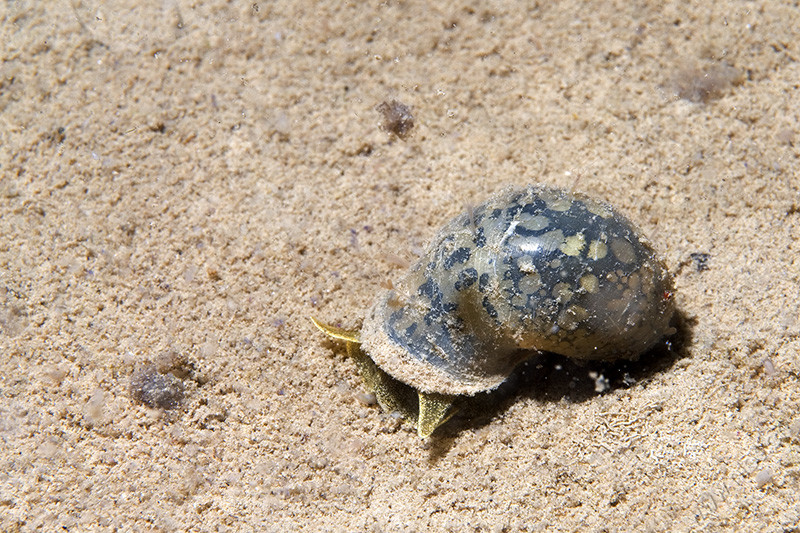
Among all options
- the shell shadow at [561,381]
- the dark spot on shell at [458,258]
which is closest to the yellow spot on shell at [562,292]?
the dark spot on shell at [458,258]

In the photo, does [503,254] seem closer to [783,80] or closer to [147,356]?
[147,356]

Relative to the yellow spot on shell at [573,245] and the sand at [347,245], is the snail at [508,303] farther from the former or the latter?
the sand at [347,245]

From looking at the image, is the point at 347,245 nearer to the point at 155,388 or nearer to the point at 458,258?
the point at 458,258

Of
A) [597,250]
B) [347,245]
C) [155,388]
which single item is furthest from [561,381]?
[155,388]

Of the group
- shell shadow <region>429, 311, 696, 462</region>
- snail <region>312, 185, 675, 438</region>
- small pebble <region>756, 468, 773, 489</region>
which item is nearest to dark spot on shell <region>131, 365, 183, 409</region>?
snail <region>312, 185, 675, 438</region>

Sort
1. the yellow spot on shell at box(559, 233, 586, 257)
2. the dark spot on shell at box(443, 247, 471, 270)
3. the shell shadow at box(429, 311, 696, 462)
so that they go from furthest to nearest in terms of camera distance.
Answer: the shell shadow at box(429, 311, 696, 462) → the dark spot on shell at box(443, 247, 471, 270) → the yellow spot on shell at box(559, 233, 586, 257)

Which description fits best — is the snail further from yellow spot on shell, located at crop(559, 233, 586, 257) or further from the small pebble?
the small pebble

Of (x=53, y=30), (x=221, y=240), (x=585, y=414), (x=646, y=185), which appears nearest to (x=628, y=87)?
(x=646, y=185)
